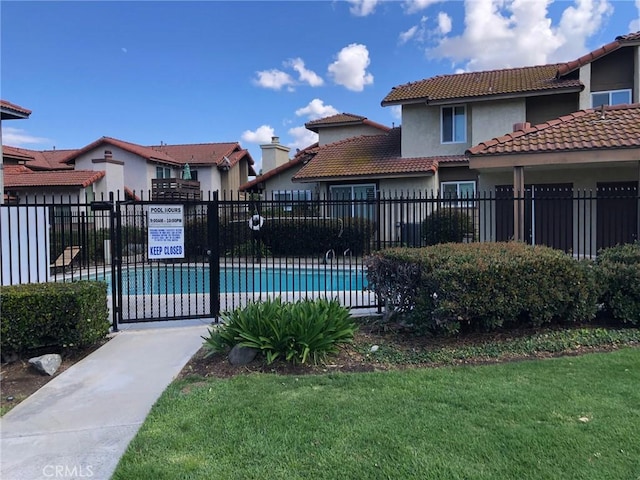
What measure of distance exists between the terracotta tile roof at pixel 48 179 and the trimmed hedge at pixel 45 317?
61.2 feet

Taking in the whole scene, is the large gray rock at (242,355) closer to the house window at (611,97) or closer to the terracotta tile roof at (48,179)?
the house window at (611,97)

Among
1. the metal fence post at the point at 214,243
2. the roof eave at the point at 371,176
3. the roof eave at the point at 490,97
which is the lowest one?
the metal fence post at the point at 214,243

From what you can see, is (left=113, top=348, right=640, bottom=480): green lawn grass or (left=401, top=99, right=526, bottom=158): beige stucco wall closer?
(left=113, top=348, right=640, bottom=480): green lawn grass

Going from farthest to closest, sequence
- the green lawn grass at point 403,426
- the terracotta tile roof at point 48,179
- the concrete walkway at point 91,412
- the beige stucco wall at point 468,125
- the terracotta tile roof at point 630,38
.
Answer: the terracotta tile roof at point 48,179 → the beige stucco wall at point 468,125 → the terracotta tile roof at point 630,38 → the concrete walkway at point 91,412 → the green lawn grass at point 403,426

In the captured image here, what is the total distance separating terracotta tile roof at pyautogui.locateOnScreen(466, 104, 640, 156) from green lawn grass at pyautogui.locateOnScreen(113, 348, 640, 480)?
834cm

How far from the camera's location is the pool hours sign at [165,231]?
8094 millimetres

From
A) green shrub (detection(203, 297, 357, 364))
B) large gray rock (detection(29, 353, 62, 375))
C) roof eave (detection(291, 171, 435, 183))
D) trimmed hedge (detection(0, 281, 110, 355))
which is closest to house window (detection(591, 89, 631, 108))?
roof eave (detection(291, 171, 435, 183))

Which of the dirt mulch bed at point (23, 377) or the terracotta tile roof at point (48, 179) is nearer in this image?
the dirt mulch bed at point (23, 377)

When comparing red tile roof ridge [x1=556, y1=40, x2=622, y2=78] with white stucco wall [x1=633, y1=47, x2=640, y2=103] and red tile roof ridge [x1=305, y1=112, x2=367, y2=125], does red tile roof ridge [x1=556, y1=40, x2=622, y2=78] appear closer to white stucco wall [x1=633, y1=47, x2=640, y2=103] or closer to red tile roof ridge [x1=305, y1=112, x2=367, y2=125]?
white stucco wall [x1=633, y1=47, x2=640, y2=103]

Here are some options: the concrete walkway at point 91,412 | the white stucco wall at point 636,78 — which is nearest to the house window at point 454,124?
the white stucco wall at point 636,78

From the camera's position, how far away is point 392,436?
12.9ft

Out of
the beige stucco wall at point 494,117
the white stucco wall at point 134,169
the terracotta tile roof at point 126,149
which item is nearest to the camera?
the beige stucco wall at point 494,117

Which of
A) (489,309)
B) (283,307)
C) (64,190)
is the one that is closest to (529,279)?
(489,309)

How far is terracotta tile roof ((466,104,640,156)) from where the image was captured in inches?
486
